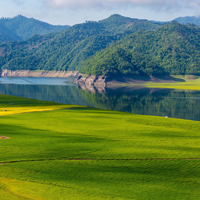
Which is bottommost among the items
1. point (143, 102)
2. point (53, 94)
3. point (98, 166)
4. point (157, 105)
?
point (98, 166)

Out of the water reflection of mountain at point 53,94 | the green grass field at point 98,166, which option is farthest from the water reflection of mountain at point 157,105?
the green grass field at point 98,166

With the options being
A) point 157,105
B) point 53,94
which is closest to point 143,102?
point 157,105

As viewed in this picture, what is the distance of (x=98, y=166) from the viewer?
26.5m

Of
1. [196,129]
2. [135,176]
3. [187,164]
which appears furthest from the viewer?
[196,129]

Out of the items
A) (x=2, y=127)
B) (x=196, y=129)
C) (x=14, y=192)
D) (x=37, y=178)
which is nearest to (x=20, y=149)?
(x=37, y=178)

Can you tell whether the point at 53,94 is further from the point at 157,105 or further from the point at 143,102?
the point at 157,105

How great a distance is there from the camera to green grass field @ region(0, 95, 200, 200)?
21.2 metres

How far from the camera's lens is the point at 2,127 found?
4334 centimetres

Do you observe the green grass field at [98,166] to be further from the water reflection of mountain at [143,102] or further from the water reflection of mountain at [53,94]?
the water reflection of mountain at [53,94]

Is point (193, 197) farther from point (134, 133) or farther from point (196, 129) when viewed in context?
point (196, 129)

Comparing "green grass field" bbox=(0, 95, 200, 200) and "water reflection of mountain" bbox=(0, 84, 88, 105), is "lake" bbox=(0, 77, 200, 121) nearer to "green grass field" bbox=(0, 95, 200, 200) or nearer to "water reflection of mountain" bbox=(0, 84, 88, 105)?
"water reflection of mountain" bbox=(0, 84, 88, 105)

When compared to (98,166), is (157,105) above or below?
above

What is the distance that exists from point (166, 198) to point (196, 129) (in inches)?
1294

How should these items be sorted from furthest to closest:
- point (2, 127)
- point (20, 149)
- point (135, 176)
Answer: point (2, 127), point (20, 149), point (135, 176)
